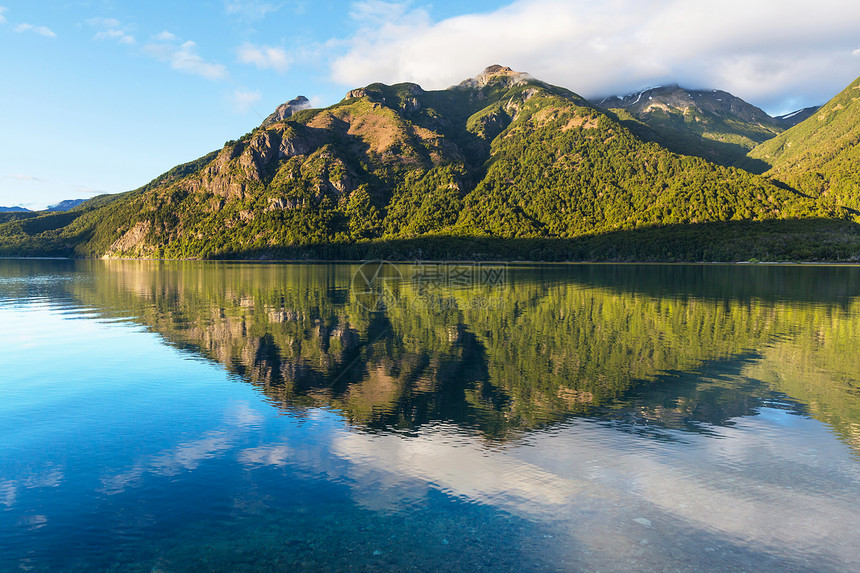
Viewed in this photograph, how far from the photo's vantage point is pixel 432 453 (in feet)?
46.7

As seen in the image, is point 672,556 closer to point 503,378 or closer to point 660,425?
point 660,425

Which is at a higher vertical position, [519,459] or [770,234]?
[770,234]

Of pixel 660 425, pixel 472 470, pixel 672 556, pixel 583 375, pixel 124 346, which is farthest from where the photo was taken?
pixel 124 346

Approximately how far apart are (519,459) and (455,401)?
568 centimetres

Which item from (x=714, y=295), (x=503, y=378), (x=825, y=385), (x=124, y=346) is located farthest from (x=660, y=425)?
(x=714, y=295)

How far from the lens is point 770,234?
199375mm

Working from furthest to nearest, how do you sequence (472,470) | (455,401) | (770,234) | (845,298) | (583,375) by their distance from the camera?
(770,234)
(845,298)
(583,375)
(455,401)
(472,470)

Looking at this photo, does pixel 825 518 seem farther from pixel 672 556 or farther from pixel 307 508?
pixel 307 508

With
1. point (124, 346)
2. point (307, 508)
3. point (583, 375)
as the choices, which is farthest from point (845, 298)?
point (124, 346)

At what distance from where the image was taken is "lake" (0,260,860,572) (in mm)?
9859

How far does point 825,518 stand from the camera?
1073cm

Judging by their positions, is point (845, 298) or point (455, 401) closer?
point (455, 401)

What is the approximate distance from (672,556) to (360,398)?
12893 millimetres

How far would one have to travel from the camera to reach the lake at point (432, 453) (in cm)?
986
